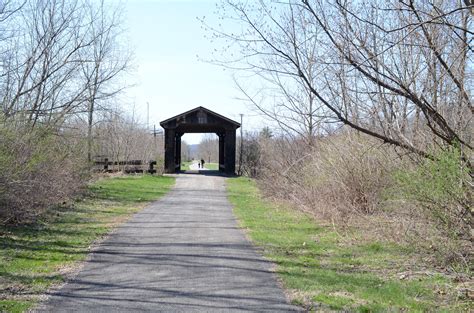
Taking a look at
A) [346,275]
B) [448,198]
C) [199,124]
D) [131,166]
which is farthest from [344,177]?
[131,166]

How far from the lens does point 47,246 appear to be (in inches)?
385

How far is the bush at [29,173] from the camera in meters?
11.3

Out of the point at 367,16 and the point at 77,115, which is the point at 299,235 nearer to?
the point at 367,16

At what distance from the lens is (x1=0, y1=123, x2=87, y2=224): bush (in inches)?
444

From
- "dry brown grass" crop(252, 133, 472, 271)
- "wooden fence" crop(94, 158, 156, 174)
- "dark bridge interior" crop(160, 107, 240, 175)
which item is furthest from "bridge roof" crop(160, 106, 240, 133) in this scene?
"dry brown grass" crop(252, 133, 472, 271)

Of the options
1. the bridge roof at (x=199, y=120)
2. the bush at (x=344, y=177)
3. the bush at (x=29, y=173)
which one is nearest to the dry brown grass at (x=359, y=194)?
the bush at (x=344, y=177)

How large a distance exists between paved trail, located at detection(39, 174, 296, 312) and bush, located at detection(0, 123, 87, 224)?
2.54 meters

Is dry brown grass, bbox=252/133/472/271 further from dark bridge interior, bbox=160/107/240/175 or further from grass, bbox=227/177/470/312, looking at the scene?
dark bridge interior, bbox=160/107/240/175

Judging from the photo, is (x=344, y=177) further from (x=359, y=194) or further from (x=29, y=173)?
(x=29, y=173)

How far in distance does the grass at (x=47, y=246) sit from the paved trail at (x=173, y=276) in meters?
0.34

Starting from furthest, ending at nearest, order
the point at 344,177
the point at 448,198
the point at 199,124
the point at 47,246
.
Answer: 1. the point at 199,124
2. the point at 344,177
3. the point at 47,246
4. the point at 448,198

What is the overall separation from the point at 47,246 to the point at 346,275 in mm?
5731

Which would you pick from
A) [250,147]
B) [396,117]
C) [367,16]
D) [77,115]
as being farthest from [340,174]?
[250,147]

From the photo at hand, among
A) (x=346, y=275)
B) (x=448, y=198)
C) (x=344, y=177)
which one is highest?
(x=344, y=177)
